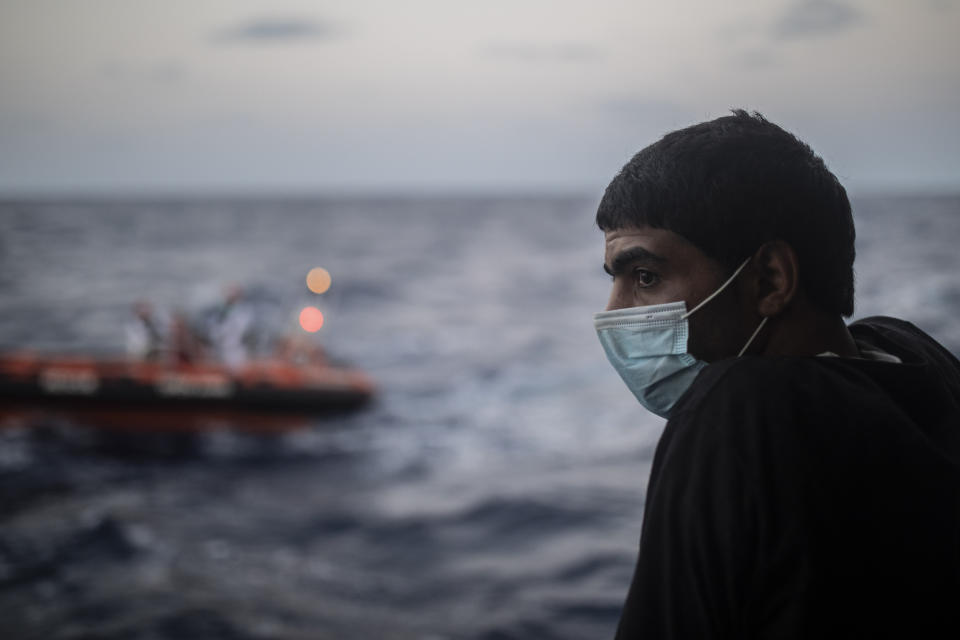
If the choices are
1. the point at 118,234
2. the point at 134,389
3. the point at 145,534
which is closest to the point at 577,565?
the point at 145,534

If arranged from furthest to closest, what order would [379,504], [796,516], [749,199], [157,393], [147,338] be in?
[147,338] < [157,393] < [379,504] < [749,199] < [796,516]

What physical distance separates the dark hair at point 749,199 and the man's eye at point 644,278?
0.09m

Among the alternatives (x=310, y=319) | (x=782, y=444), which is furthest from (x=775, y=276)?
(x=310, y=319)

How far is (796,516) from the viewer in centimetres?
115

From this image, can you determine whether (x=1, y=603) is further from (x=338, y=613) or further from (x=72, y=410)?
(x=72, y=410)

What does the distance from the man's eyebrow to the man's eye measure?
0.02 m

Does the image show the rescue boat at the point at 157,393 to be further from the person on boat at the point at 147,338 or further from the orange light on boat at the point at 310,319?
the orange light on boat at the point at 310,319

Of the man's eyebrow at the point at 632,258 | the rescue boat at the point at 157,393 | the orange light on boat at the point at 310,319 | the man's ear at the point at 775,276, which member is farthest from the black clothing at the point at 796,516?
the orange light on boat at the point at 310,319

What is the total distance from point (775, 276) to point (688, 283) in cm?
14

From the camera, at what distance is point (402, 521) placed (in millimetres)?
10211

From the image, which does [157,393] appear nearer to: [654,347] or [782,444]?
[654,347]

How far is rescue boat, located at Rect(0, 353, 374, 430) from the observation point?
12727mm

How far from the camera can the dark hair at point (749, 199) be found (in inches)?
55.4

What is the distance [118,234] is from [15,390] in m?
66.8
